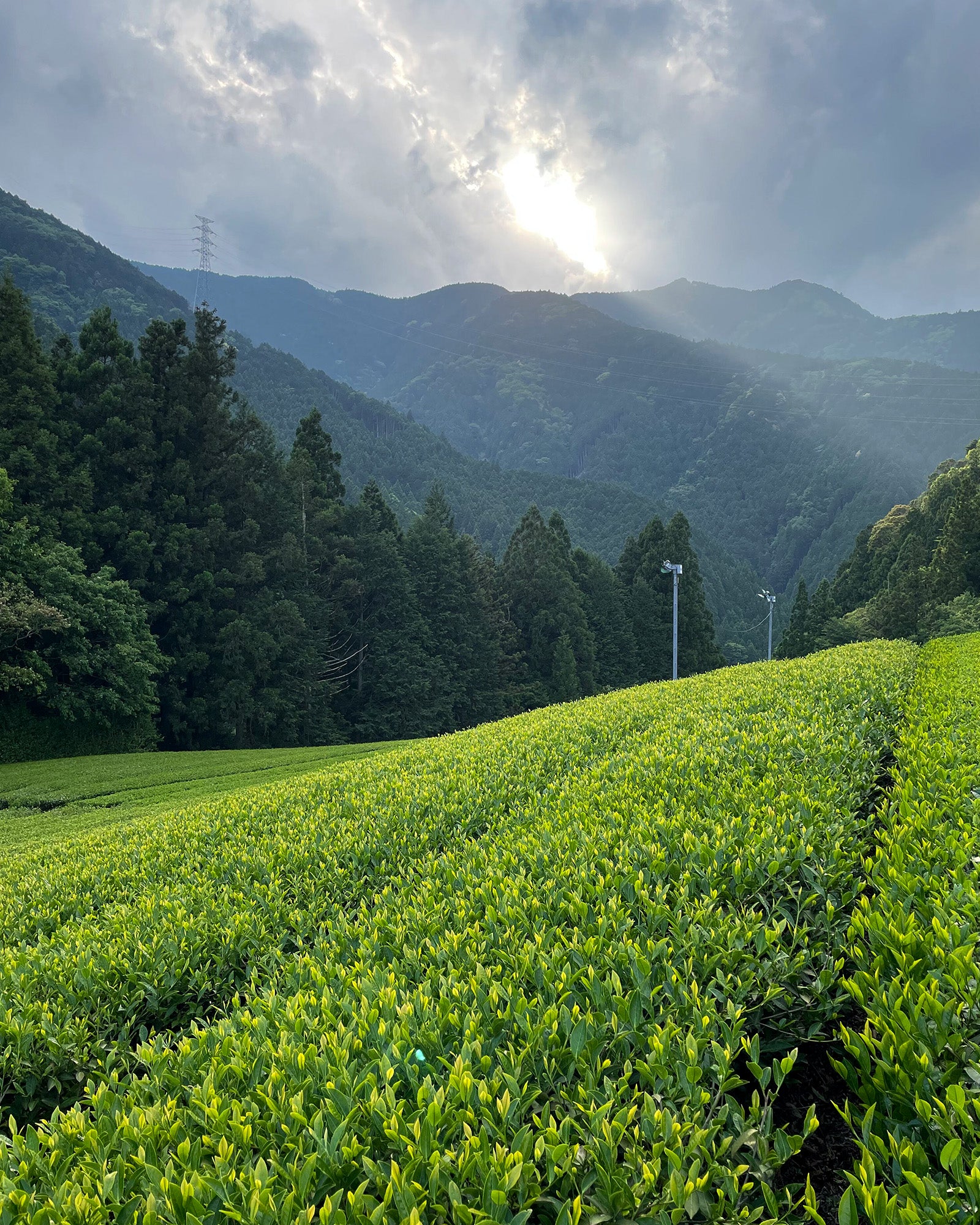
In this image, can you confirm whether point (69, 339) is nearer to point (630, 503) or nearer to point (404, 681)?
point (404, 681)

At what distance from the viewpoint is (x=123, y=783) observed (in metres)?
15.1

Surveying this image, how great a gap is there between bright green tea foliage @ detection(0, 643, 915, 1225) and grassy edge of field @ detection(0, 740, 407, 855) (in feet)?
17.8

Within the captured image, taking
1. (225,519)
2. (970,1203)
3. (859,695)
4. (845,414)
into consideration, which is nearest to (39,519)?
(225,519)

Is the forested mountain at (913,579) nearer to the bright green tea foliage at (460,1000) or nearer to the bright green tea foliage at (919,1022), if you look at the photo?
the bright green tea foliage at (919,1022)

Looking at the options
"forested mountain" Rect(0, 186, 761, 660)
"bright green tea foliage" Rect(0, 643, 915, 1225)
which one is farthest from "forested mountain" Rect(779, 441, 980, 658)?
"forested mountain" Rect(0, 186, 761, 660)

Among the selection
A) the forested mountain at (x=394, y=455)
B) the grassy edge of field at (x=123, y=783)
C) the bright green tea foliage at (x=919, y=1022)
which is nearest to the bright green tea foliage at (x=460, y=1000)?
the bright green tea foliage at (x=919, y=1022)

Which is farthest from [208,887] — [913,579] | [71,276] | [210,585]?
[71,276]

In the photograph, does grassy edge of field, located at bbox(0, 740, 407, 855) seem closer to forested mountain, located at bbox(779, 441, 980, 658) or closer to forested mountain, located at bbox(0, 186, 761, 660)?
forested mountain, located at bbox(779, 441, 980, 658)

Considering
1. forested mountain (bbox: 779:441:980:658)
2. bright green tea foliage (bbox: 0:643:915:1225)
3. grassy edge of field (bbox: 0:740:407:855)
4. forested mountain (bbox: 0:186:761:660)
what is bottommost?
grassy edge of field (bbox: 0:740:407:855)

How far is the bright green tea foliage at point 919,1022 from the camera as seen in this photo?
170 centimetres

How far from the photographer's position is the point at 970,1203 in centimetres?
167

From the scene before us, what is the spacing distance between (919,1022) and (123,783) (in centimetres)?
1620

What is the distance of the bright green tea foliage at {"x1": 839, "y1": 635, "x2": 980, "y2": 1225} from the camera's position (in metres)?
1.70

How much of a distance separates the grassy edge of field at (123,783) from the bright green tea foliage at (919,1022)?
29.3 feet
